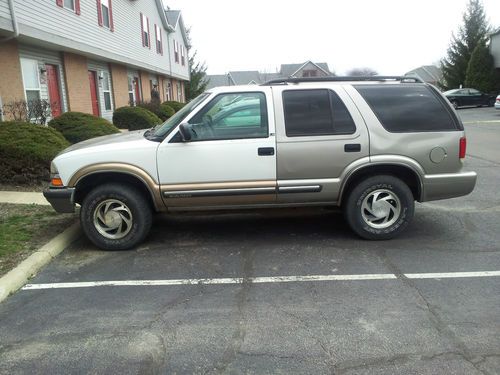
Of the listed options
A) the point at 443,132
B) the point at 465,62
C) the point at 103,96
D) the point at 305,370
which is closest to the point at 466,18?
the point at 465,62

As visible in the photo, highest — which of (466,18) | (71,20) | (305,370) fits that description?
(466,18)

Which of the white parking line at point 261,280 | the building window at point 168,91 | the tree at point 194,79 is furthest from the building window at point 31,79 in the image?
the tree at point 194,79

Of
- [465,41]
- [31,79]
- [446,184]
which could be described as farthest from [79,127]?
[465,41]

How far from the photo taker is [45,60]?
13.6 m

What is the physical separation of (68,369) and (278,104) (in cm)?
344

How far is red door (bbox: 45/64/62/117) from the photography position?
13.9 metres

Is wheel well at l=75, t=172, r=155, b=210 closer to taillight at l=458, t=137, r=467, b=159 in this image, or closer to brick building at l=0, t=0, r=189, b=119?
taillight at l=458, t=137, r=467, b=159

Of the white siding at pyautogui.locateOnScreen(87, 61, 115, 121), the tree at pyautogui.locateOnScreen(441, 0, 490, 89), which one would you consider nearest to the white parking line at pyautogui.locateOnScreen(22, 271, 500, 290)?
the white siding at pyautogui.locateOnScreen(87, 61, 115, 121)

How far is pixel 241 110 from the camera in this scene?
530 cm

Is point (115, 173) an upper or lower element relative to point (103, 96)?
lower

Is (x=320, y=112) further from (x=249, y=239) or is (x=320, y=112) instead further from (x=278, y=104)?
→ (x=249, y=239)

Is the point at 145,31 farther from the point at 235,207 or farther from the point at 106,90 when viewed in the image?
the point at 235,207

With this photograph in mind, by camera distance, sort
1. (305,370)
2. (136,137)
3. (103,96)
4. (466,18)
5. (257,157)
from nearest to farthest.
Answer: (305,370) → (257,157) → (136,137) → (103,96) → (466,18)

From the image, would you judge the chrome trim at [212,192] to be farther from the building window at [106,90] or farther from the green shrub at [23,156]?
the building window at [106,90]
